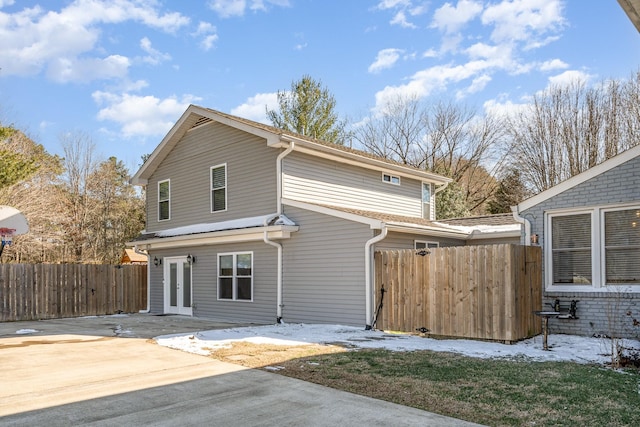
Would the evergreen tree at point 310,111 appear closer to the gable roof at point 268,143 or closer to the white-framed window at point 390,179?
the gable roof at point 268,143

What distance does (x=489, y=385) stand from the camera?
230 inches

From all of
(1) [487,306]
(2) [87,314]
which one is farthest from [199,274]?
(1) [487,306]

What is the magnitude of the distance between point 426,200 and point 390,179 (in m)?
2.23

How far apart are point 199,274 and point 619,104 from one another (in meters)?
21.5

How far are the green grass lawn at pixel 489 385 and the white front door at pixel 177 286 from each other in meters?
9.50

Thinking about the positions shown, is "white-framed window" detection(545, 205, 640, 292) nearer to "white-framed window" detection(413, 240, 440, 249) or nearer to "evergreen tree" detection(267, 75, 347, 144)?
"white-framed window" detection(413, 240, 440, 249)

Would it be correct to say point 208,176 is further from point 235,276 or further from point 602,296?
point 602,296

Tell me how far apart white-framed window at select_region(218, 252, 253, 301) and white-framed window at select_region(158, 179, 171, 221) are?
11.9 feet

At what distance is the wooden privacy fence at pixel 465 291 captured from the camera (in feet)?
29.9

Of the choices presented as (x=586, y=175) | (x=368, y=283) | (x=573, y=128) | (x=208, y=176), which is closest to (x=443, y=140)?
(x=573, y=128)

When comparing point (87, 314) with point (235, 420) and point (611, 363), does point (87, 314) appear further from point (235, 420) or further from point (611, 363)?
point (611, 363)

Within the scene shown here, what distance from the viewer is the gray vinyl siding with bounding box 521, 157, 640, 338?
8969 mm

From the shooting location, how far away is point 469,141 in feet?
107

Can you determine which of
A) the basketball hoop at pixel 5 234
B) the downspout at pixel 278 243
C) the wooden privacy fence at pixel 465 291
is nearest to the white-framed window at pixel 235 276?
the downspout at pixel 278 243
